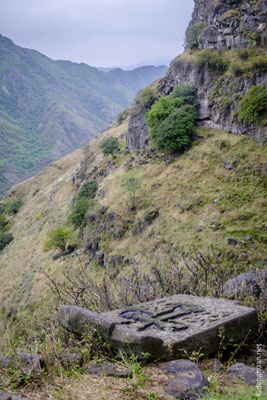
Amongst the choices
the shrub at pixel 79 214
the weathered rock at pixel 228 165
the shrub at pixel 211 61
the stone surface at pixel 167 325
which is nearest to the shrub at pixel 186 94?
the shrub at pixel 211 61

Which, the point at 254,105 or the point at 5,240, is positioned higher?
the point at 254,105

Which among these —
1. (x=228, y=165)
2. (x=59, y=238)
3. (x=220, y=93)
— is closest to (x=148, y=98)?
(x=220, y=93)

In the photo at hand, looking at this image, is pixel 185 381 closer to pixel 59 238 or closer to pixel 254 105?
pixel 254 105

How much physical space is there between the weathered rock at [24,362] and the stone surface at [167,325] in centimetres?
96

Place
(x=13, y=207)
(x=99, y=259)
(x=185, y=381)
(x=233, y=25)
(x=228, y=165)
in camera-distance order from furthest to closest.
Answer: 1. (x=13, y=207)
2. (x=233, y=25)
3. (x=99, y=259)
4. (x=228, y=165)
5. (x=185, y=381)

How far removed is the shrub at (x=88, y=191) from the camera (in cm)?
3255

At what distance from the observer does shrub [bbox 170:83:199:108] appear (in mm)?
28611

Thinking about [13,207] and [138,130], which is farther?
[13,207]

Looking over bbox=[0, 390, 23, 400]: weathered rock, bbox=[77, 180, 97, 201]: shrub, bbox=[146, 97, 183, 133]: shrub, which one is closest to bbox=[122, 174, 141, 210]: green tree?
bbox=[146, 97, 183, 133]: shrub

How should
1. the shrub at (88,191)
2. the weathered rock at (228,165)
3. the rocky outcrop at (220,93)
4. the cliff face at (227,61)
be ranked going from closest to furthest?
the weathered rock at (228,165) → the rocky outcrop at (220,93) → the cliff face at (227,61) → the shrub at (88,191)

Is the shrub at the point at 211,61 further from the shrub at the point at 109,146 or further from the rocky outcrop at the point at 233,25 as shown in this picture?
the shrub at the point at 109,146

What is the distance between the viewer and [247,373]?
3723 millimetres

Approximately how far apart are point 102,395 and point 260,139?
21.6 meters

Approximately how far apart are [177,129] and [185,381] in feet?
80.2
